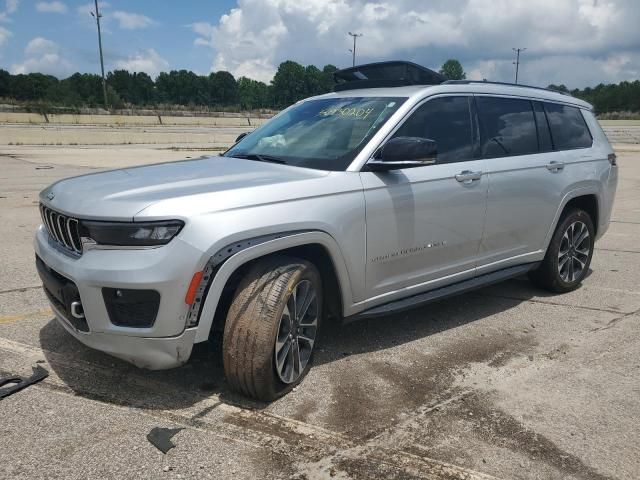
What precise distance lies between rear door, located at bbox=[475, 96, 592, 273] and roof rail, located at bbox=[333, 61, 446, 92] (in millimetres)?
440

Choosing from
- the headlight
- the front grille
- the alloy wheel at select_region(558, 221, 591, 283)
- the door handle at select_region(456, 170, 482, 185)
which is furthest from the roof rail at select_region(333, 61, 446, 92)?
the front grille

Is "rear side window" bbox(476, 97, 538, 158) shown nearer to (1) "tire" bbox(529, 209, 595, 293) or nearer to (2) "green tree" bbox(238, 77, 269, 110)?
(1) "tire" bbox(529, 209, 595, 293)

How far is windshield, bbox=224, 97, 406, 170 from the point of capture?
12.5ft

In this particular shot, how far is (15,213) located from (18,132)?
22.8m

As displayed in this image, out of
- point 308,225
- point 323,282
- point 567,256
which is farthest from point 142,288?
point 567,256

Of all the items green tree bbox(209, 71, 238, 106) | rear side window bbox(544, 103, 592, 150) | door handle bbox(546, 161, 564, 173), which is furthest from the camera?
green tree bbox(209, 71, 238, 106)

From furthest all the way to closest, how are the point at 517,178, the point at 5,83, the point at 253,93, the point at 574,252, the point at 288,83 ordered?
the point at 253,93, the point at 288,83, the point at 5,83, the point at 574,252, the point at 517,178

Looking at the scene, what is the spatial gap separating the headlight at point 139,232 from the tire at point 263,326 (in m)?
0.53

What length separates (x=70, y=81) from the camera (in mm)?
90875

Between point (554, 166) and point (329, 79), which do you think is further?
point (329, 79)

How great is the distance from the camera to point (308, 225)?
3299mm

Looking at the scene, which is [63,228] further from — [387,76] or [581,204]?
[581,204]

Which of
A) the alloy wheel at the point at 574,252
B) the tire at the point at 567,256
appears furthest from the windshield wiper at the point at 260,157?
the alloy wheel at the point at 574,252

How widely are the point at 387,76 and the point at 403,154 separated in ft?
4.67
